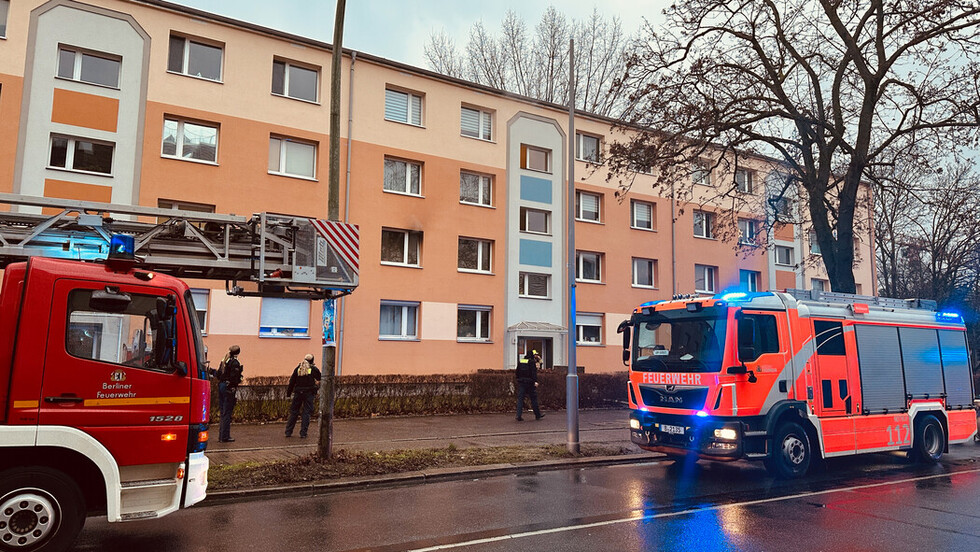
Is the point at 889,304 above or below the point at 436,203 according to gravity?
Result: below

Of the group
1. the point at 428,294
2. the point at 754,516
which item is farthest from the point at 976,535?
the point at 428,294

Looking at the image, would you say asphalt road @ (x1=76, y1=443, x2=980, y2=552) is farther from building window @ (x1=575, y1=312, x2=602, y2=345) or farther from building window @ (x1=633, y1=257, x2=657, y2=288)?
building window @ (x1=633, y1=257, x2=657, y2=288)

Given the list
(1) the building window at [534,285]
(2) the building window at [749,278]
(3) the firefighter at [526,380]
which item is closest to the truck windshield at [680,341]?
(3) the firefighter at [526,380]

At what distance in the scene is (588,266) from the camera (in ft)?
92.0

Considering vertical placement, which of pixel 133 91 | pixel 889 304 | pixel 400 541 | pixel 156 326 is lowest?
pixel 400 541

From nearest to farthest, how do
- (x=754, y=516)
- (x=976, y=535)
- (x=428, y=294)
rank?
(x=976, y=535) → (x=754, y=516) → (x=428, y=294)

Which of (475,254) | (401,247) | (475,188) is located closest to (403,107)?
(475,188)

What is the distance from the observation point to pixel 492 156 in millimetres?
25609

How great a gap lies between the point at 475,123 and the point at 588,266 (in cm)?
772

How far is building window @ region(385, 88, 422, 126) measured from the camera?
23594 millimetres

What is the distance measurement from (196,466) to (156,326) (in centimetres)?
136

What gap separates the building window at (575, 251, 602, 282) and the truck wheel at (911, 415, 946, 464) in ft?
52.8

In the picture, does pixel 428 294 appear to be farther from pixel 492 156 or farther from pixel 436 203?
pixel 492 156

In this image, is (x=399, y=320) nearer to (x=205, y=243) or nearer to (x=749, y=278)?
(x=205, y=243)
